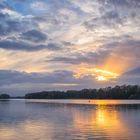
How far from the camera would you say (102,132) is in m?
38.0

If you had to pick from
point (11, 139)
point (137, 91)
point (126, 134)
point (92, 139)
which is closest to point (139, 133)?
point (126, 134)

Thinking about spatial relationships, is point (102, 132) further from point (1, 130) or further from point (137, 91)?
point (137, 91)

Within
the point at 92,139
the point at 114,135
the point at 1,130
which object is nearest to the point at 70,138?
the point at 92,139

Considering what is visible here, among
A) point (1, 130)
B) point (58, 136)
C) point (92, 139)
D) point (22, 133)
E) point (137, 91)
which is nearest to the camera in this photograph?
point (92, 139)

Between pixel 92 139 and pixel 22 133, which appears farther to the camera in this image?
pixel 22 133

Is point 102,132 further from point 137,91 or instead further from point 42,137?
point 137,91

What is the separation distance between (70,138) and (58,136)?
2.11 m

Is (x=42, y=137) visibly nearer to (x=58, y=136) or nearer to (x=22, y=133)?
(x=58, y=136)

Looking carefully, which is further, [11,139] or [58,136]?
[58,136]

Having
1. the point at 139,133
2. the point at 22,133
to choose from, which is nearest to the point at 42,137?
the point at 22,133

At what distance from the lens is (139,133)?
36.8 meters

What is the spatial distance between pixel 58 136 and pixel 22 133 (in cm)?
448

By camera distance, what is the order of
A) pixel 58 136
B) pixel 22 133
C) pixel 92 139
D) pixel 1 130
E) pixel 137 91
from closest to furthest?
pixel 92 139 → pixel 58 136 → pixel 22 133 → pixel 1 130 → pixel 137 91

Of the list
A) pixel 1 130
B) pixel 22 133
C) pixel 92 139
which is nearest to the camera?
pixel 92 139
